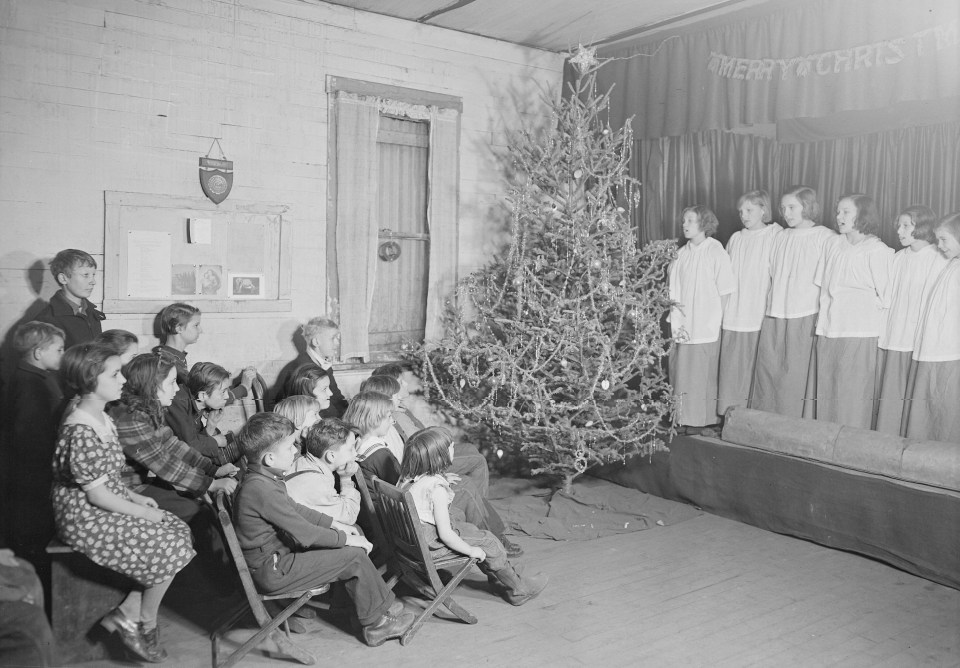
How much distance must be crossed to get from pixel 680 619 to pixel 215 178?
411 centimetres

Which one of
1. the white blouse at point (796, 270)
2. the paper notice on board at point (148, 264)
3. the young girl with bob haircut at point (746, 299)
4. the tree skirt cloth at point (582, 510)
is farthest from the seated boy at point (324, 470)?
the white blouse at point (796, 270)

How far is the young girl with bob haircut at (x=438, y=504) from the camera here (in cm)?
414

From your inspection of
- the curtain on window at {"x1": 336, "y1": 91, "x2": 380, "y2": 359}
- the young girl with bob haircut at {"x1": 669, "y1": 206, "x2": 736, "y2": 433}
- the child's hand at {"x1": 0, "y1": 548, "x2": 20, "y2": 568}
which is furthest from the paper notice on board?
the young girl with bob haircut at {"x1": 669, "y1": 206, "x2": 736, "y2": 433}

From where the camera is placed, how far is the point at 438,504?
13.6 ft

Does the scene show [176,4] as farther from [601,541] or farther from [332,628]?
[601,541]

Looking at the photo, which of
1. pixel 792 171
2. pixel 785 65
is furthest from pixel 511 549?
pixel 785 65

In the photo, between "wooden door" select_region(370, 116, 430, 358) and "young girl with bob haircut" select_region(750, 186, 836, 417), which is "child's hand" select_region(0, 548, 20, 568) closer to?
"wooden door" select_region(370, 116, 430, 358)

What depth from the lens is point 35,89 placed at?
522 centimetres

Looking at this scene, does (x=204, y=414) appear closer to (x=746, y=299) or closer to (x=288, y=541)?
(x=288, y=541)

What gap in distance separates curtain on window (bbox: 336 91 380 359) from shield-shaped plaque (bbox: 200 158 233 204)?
87 cm

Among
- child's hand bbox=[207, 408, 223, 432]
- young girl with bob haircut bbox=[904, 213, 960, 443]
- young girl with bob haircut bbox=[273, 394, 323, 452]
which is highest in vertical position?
young girl with bob haircut bbox=[904, 213, 960, 443]

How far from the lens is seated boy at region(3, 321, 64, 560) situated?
452 cm

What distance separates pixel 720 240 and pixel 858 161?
122 cm

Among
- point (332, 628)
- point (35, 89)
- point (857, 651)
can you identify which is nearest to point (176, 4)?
point (35, 89)
